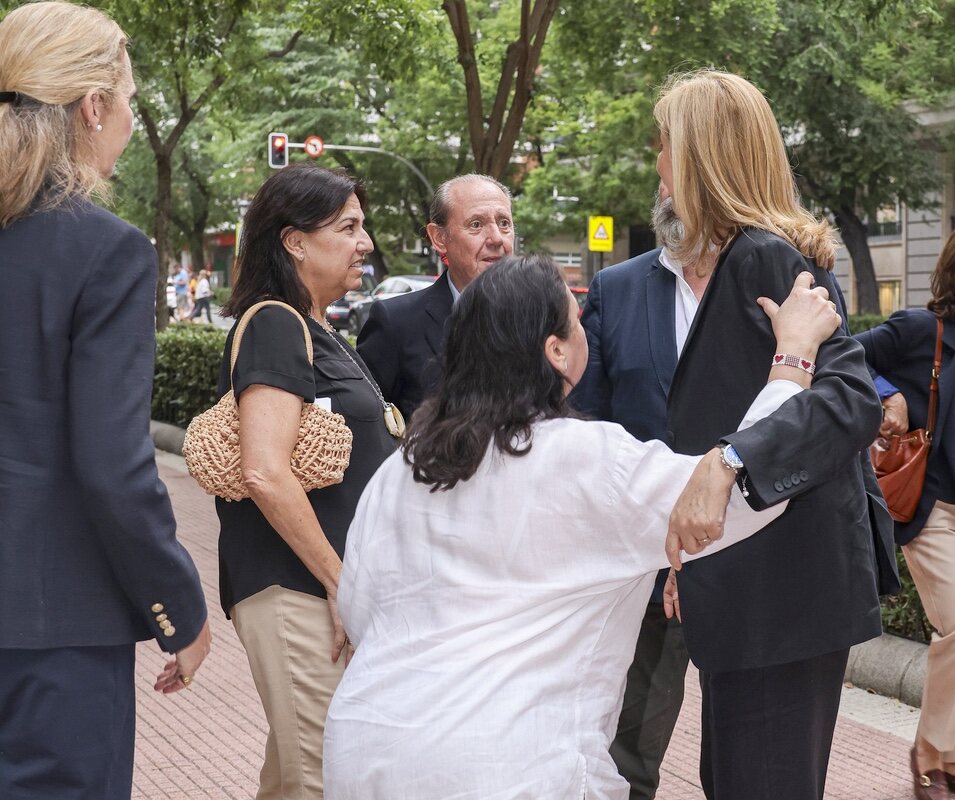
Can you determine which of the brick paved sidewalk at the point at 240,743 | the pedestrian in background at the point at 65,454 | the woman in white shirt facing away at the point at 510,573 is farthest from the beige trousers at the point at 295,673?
the brick paved sidewalk at the point at 240,743

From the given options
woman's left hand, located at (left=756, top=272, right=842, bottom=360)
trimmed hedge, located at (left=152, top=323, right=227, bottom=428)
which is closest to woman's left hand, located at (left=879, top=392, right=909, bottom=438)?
woman's left hand, located at (left=756, top=272, right=842, bottom=360)

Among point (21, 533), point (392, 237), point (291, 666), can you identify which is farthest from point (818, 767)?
point (392, 237)

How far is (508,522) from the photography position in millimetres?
2154

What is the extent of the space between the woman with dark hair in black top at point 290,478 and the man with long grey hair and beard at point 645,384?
0.71m

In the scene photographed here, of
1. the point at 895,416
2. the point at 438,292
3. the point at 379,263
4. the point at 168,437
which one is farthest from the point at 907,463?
the point at 379,263

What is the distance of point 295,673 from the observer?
3096 mm

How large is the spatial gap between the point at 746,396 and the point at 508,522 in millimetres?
775

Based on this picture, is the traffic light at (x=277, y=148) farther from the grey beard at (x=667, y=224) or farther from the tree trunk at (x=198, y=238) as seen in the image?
the tree trunk at (x=198, y=238)

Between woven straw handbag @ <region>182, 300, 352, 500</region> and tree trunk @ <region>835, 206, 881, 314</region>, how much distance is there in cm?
2673

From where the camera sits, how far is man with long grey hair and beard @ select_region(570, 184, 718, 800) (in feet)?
11.9

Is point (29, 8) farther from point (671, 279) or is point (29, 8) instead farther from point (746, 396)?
point (671, 279)

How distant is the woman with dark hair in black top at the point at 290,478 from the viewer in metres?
3.05

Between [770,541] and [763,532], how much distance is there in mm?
22

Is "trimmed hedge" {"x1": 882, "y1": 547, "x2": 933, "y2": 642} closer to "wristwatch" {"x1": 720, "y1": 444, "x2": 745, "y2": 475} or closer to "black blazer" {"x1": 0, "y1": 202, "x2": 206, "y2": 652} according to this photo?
"wristwatch" {"x1": 720, "y1": 444, "x2": 745, "y2": 475}
